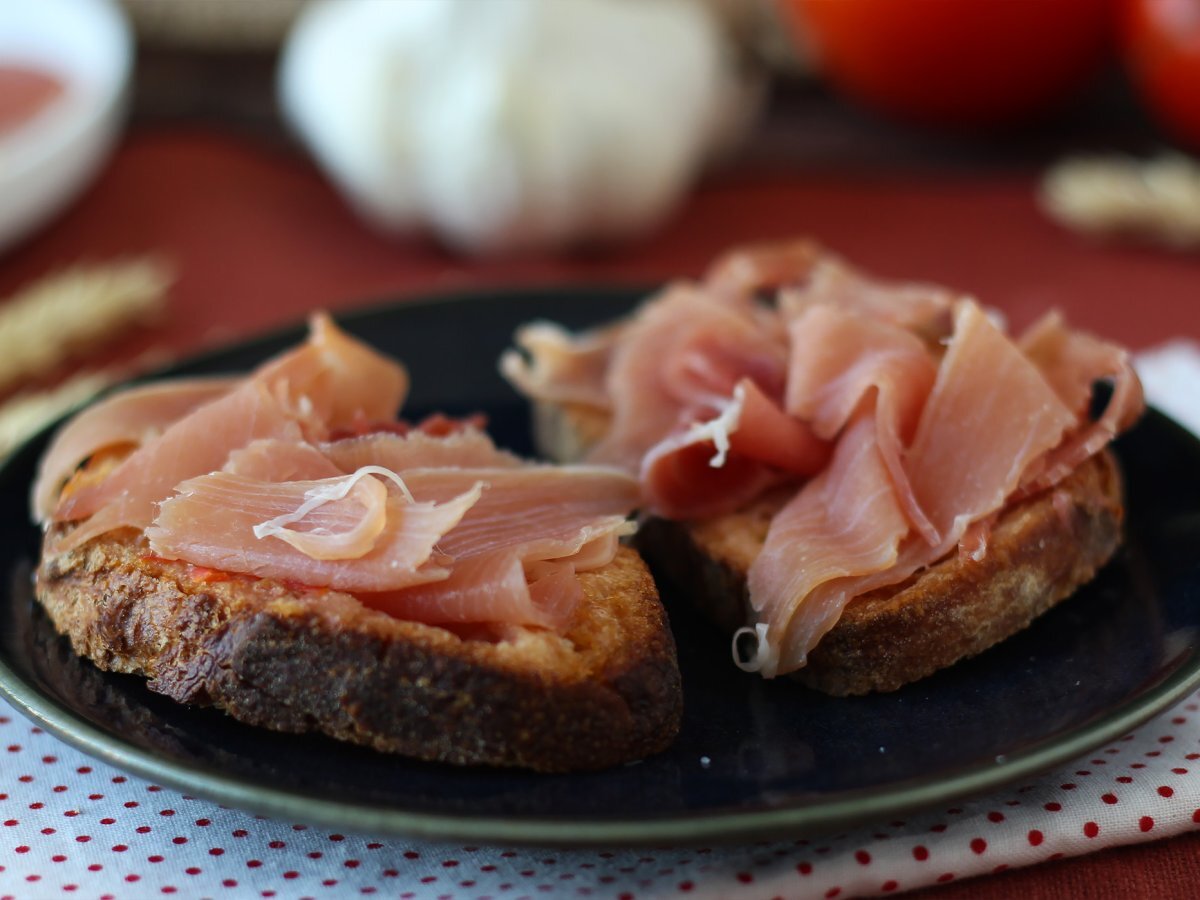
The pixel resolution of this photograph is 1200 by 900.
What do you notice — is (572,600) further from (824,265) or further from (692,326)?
(824,265)

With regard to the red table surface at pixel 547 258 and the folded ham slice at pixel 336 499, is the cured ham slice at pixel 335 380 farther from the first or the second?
the red table surface at pixel 547 258

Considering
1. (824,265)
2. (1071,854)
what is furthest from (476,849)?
(824,265)

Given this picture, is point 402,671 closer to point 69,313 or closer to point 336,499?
point 336,499

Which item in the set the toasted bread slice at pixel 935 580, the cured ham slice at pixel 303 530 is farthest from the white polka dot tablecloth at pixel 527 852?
the cured ham slice at pixel 303 530

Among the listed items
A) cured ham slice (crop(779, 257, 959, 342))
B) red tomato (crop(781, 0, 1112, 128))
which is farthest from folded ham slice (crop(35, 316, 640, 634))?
red tomato (crop(781, 0, 1112, 128))

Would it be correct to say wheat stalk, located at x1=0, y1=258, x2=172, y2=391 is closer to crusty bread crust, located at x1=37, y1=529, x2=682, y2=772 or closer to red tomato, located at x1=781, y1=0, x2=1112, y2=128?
crusty bread crust, located at x1=37, y1=529, x2=682, y2=772

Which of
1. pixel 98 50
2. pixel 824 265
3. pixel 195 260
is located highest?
pixel 824 265

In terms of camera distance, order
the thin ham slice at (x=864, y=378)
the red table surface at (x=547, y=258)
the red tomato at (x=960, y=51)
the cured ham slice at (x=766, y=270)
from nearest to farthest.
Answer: the thin ham slice at (x=864, y=378) < the cured ham slice at (x=766, y=270) < the red table surface at (x=547, y=258) < the red tomato at (x=960, y=51)

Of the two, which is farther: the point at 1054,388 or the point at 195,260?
the point at 195,260
